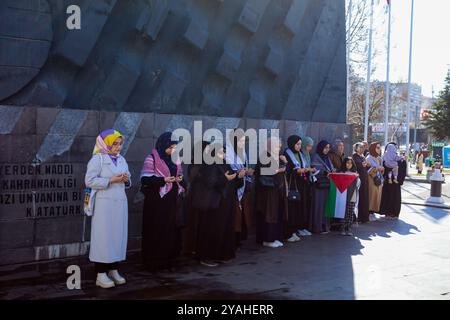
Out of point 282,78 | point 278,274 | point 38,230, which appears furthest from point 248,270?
point 282,78

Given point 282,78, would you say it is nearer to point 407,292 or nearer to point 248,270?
point 248,270

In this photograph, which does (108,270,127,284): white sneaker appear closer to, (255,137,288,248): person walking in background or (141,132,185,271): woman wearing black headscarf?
(141,132,185,271): woman wearing black headscarf

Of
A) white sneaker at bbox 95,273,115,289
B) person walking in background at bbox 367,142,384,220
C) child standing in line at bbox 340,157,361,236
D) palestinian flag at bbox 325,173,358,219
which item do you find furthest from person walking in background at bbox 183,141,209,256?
person walking in background at bbox 367,142,384,220

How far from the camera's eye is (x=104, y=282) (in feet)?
18.5

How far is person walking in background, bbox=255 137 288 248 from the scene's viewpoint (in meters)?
8.16

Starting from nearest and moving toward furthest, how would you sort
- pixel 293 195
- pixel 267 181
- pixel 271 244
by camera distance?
1. pixel 267 181
2. pixel 271 244
3. pixel 293 195

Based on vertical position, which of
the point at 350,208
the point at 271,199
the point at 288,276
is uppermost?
the point at 271,199

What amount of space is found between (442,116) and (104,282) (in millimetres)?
42820

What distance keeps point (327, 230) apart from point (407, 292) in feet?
13.6

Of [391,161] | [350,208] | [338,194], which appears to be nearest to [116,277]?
[338,194]

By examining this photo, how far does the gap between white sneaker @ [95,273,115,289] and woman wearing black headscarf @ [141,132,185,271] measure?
806 mm

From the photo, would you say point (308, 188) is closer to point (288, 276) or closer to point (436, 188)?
point (288, 276)

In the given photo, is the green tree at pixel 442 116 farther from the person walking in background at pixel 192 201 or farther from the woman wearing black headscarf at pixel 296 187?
the person walking in background at pixel 192 201

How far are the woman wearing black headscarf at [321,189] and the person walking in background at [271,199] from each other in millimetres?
1182
